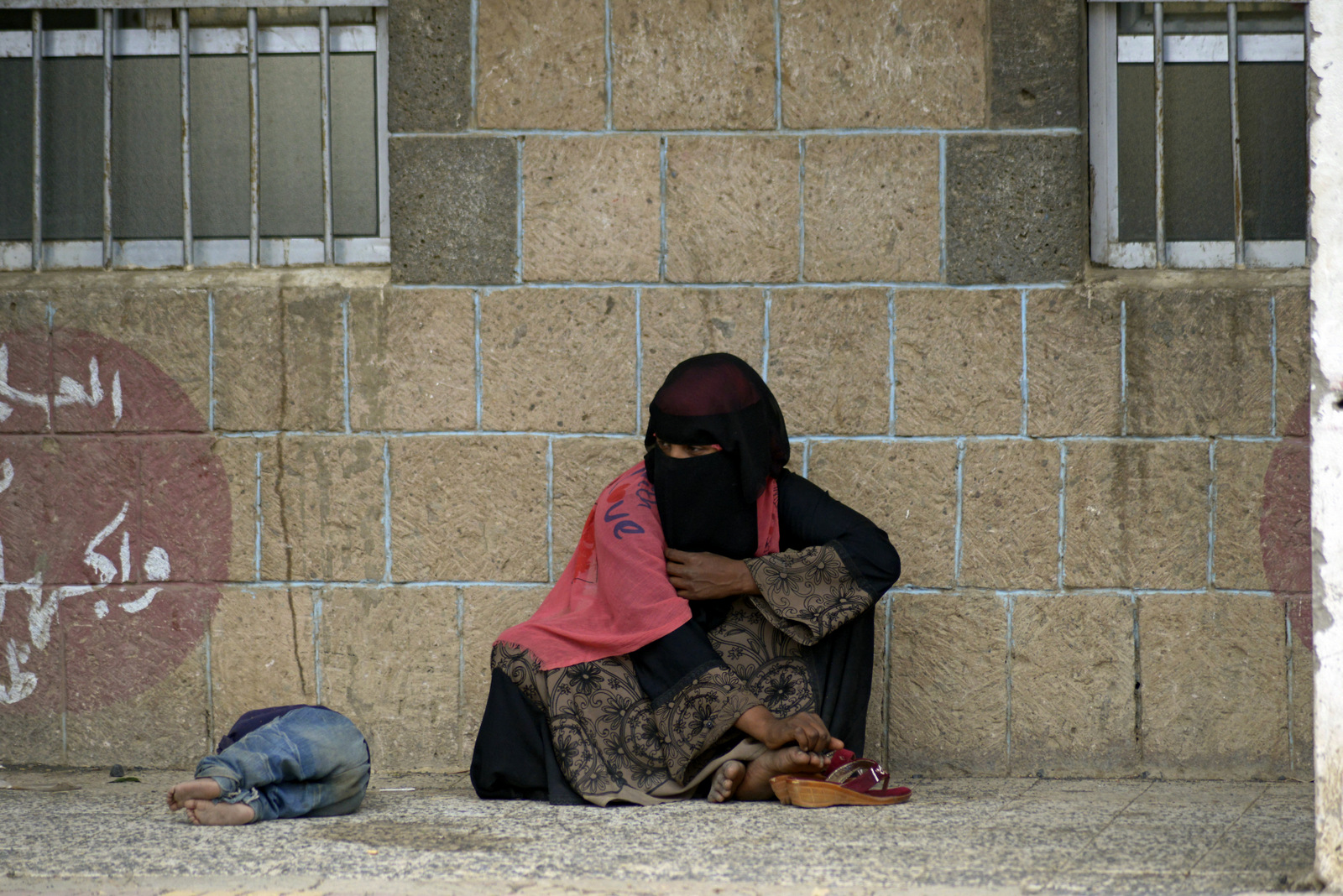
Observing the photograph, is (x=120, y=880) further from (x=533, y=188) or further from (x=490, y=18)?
(x=490, y=18)

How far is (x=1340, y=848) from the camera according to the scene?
2246 mm

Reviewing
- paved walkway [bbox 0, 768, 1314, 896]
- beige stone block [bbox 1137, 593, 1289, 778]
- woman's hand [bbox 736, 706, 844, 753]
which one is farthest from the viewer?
beige stone block [bbox 1137, 593, 1289, 778]

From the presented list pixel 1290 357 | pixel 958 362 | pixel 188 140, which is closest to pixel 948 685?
pixel 958 362

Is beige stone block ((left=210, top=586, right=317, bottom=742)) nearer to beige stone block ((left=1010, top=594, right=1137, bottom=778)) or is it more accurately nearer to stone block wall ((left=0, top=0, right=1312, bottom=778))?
stone block wall ((left=0, top=0, right=1312, bottom=778))

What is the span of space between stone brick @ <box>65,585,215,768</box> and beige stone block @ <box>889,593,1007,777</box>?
2.05m

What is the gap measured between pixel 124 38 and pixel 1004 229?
274 centimetres

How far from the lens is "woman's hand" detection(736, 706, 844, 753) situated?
2949 millimetres

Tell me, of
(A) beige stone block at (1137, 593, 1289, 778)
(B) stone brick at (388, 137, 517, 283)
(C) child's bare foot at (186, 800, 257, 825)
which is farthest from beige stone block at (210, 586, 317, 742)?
(A) beige stone block at (1137, 593, 1289, 778)

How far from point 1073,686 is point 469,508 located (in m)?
1.83

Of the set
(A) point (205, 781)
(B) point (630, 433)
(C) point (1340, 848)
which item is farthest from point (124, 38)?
(C) point (1340, 848)

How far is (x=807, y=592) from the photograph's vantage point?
10.3 feet

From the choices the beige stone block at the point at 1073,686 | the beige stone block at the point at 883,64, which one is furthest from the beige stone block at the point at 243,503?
the beige stone block at the point at 1073,686

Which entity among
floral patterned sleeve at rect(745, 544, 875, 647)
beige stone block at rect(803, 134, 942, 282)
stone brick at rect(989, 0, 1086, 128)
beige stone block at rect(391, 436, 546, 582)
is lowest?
floral patterned sleeve at rect(745, 544, 875, 647)

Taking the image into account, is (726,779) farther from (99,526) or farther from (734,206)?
(99,526)
